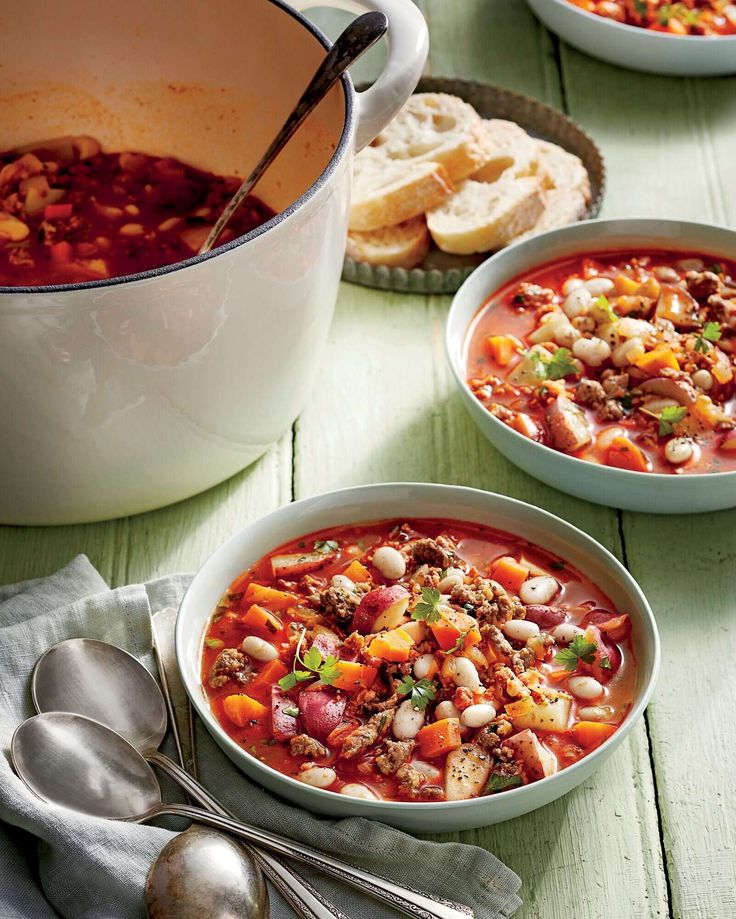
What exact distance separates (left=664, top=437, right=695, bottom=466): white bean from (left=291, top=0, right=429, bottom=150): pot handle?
2.70 ft

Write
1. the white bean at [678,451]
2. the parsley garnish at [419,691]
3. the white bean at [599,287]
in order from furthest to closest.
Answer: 1. the white bean at [599,287]
2. the white bean at [678,451]
3. the parsley garnish at [419,691]

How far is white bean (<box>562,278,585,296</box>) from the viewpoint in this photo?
2705mm

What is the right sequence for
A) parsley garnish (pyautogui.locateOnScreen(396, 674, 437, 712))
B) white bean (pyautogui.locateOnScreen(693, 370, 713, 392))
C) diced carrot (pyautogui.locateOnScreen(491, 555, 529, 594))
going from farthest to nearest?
white bean (pyautogui.locateOnScreen(693, 370, 713, 392)) < diced carrot (pyautogui.locateOnScreen(491, 555, 529, 594)) < parsley garnish (pyautogui.locateOnScreen(396, 674, 437, 712))

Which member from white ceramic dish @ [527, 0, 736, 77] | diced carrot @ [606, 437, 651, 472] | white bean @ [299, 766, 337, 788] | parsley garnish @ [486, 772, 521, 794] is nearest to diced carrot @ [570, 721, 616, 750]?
parsley garnish @ [486, 772, 521, 794]

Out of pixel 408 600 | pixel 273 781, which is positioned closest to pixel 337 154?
pixel 408 600

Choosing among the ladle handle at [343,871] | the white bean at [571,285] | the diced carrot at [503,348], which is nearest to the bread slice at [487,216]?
the white bean at [571,285]

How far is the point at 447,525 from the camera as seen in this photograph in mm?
2219

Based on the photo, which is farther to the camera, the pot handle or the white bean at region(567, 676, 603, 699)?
the pot handle

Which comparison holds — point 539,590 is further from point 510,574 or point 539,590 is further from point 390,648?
point 390,648

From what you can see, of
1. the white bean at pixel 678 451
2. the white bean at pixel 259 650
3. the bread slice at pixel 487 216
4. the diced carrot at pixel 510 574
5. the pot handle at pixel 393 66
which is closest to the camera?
the white bean at pixel 259 650

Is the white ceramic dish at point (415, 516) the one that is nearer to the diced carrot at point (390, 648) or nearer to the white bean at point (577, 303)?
the diced carrot at point (390, 648)

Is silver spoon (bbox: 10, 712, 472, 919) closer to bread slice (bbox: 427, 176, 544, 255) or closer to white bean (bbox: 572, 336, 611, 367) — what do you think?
white bean (bbox: 572, 336, 611, 367)

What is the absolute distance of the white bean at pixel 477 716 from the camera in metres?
1.85

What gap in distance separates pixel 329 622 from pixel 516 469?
67 centimetres
